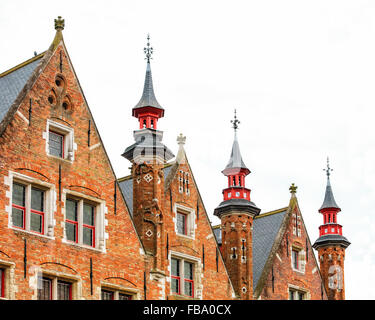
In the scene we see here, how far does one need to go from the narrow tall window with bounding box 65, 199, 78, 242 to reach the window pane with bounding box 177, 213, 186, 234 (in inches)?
251

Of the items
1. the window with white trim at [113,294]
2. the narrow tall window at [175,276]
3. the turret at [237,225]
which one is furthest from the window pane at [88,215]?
the turret at [237,225]

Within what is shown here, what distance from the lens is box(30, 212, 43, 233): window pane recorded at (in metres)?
35.3

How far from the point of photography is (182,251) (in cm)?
4162

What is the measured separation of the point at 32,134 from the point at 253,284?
1479cm

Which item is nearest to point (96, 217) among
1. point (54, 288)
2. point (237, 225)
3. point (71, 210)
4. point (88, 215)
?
point (88, 215)

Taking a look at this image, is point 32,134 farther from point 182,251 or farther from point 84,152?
point 182,251

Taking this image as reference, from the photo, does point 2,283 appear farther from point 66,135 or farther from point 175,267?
point 175,267

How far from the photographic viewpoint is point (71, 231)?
3678 cm

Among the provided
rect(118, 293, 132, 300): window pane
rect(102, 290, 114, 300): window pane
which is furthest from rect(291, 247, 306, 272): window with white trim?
rect(102, 290, 114, 300): window pane

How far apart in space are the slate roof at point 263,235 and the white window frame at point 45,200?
13.5 meters

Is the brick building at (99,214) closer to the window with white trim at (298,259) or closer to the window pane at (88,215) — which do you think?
the window pane at (88,215)

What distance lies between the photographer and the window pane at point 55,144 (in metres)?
37.1

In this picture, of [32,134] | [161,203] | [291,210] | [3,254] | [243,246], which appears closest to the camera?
[3,254]

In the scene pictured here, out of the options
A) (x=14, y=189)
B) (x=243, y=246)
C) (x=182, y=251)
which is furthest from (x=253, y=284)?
(x=14, y=189)
